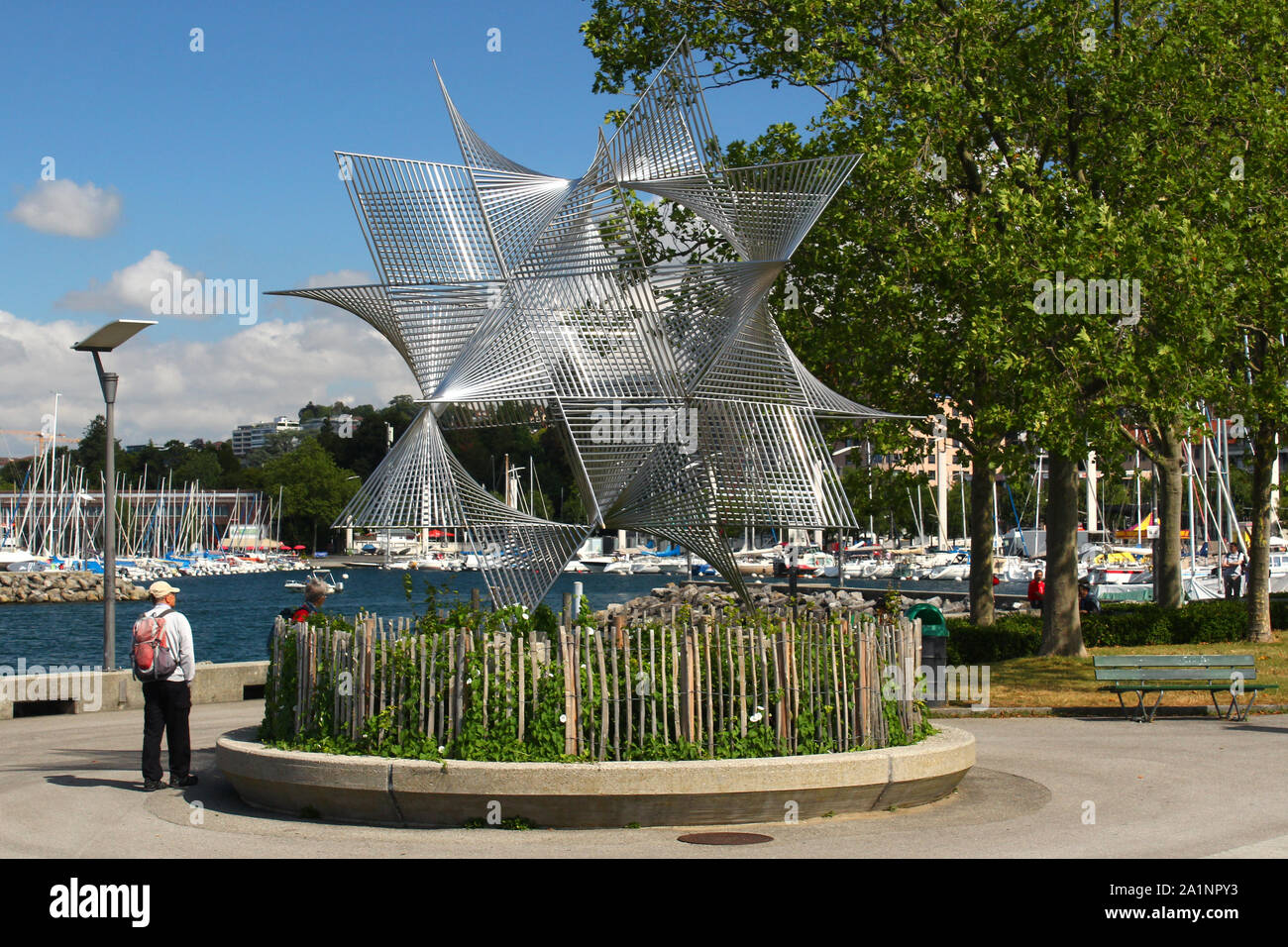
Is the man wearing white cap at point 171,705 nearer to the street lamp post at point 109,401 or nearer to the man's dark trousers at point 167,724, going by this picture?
the man's dark trousers at point 167,724

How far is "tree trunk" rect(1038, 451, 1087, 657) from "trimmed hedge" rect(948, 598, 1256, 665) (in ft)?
2.38

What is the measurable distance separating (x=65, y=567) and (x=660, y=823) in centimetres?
12015

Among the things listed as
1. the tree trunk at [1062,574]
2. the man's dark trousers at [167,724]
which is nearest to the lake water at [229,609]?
the man's dark trousers at [167,724]

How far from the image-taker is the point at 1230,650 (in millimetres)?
27234

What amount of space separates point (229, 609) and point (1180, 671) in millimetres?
74598

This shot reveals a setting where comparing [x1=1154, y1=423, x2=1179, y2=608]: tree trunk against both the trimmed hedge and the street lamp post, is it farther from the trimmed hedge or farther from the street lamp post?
the street lamp post

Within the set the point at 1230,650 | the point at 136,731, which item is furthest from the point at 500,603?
the point at 1230,650

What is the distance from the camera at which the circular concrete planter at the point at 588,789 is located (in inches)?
434

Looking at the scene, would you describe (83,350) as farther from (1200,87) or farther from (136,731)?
(1200,87)

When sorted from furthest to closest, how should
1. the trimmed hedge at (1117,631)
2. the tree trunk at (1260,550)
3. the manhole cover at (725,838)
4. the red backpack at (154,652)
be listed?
1. the tree trunk at (1260,550)
2. the trimmed hedge at (1117,631)
3. the red backpack at (154,652)
4. the manhole cover at (725,838)

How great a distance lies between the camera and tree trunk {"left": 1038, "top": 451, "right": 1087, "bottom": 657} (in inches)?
1029

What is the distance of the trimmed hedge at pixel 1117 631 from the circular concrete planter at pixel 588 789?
1480 cm

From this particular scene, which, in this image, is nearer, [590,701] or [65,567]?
[590,701]

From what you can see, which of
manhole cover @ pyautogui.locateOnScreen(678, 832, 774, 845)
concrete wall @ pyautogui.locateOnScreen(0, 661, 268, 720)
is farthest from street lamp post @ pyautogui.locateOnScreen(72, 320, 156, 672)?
manhole cover @ pyautogui.locateOnScreen(678, 832, 774, 845)
